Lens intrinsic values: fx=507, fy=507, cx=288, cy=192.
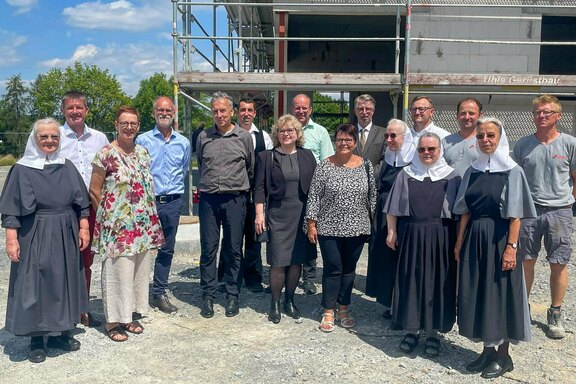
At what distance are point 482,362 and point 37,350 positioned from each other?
323 cm

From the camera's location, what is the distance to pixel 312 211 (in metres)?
4.20

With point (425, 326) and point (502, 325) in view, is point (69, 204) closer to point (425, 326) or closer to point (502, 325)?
point (425, 326)

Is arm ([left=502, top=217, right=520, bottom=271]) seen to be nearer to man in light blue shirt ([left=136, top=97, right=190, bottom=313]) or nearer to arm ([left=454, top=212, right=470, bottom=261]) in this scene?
arm ([left=454, top=212, right=470, bottom=261])

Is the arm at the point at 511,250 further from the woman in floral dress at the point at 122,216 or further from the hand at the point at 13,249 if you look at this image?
the hand at the point at 13,249

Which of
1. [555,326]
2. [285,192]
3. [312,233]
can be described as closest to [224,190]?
[285,192]

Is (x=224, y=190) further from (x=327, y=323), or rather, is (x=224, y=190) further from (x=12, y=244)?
(x=12, y=244)

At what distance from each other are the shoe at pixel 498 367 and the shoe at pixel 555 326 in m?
0.83

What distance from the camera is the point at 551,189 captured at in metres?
4.15

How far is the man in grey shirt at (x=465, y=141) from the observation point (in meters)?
4.27

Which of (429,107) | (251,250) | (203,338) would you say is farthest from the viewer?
(251,250)

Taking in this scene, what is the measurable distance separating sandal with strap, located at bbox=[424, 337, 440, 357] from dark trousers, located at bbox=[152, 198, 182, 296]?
2.39 m

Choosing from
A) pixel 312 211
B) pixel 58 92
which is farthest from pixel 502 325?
pixel 58 92

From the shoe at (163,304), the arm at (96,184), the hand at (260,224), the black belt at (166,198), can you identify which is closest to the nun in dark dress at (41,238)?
the arm at (96,184)

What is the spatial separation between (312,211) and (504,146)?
5.07ft
